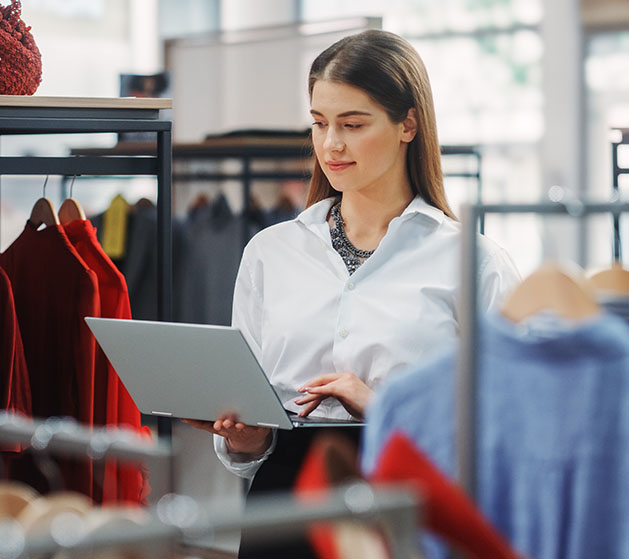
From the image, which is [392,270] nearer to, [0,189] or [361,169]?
[361,169]

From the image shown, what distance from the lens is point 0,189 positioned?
18.1 ft

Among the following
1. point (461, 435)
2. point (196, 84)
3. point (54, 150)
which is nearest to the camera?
point (461, 435)

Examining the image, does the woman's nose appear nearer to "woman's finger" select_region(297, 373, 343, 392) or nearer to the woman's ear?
the woman's ear

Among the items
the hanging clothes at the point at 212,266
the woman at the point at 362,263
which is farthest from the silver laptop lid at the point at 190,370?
the hanging clothes at the point at 212,266

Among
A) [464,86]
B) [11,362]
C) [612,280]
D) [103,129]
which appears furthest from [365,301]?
[464,86]

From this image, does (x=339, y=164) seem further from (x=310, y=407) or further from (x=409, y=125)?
(x=310, y=407)

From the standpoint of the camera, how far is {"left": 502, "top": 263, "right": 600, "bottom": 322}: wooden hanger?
113cm

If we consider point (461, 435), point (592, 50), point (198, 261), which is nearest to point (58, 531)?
point (461, 435)

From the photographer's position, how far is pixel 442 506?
0.86 metres

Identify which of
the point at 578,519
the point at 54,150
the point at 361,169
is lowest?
the point at 578,519

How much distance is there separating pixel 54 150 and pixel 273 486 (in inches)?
174

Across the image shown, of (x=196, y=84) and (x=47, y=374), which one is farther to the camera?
(x=196, y=84)

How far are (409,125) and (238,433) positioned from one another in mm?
691

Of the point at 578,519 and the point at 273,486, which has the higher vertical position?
the point at 578,519
